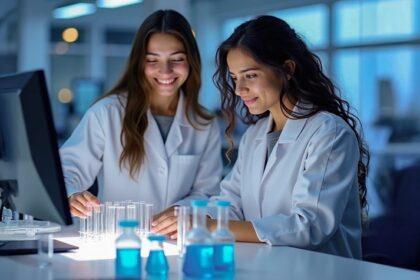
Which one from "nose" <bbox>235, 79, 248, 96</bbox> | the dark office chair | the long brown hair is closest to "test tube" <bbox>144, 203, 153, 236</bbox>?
"nose" <bbox>235, 79, 248, 96</bbox>

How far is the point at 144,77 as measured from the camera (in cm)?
343

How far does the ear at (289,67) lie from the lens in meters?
2.80

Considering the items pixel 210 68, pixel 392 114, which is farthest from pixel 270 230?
pixel 210 68

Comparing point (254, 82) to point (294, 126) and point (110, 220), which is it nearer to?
point (294, 126)

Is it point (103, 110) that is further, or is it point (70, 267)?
point (103, 110)

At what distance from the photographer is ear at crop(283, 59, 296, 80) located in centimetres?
280

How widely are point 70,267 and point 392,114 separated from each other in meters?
7.82

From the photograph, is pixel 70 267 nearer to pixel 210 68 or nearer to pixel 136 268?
pixel 136 268

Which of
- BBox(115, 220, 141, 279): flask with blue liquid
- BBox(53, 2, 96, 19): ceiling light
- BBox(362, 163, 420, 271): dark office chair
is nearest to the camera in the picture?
BBox(115, 220, 141, 279): flask with blue liquid

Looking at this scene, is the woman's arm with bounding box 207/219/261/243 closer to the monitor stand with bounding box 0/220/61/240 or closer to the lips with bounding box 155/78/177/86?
the monitor stand with bounding box 0/220/61/240

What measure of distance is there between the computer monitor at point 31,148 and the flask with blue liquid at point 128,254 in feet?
0.85

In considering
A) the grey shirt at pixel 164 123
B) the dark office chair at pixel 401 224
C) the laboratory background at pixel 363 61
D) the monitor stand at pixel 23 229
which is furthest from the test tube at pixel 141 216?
the dark office chair at pixel 401 224

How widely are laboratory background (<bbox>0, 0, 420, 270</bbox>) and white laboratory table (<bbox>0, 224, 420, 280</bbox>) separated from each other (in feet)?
8.50

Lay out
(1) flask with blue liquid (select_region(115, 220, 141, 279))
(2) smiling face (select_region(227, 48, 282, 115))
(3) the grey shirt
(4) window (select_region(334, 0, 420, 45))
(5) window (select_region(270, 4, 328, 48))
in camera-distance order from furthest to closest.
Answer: (5) window (select_region(270, 4, 328, 48))
(4) window (select_region(334, 0, 420, 45))
(3) the grey shirt
(2) smiling face (select_region(227, 48, 282, 115))
(1) flask with blue liquid (select_region(115, 220, 141, 279))
